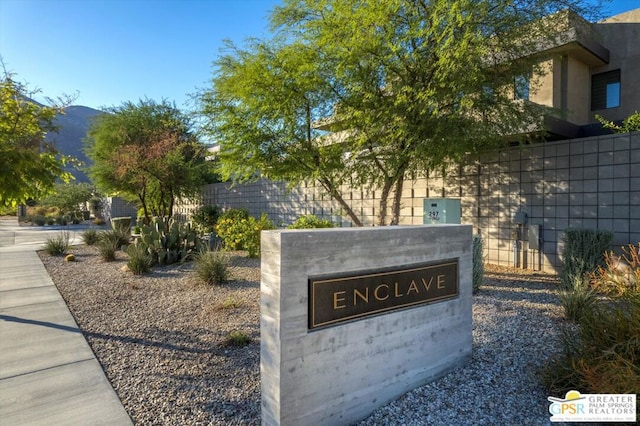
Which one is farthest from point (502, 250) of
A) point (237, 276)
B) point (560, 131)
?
point (237, 276)

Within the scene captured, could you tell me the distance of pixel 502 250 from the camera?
9766 mm

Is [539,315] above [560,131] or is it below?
below

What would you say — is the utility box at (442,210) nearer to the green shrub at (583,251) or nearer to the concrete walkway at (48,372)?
the green shrub at (583,251)

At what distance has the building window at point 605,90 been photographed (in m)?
13.7

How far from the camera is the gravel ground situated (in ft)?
10.7

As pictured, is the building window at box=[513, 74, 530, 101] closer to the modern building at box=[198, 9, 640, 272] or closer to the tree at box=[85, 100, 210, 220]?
the modern building at box=[198, 9, 640, 272]

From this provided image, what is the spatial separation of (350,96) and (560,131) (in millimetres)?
6719

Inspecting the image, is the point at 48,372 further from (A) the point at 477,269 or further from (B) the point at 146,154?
(B) the point at 146,154

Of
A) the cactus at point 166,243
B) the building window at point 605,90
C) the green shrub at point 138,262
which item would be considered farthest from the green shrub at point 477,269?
the building window at point 605,90

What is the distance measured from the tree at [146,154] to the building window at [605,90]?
15151 mm

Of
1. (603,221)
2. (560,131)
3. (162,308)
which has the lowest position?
(162,308)

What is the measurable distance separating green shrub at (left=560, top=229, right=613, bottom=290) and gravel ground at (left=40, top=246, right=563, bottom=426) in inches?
22.6

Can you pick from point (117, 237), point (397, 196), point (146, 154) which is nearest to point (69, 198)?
point (146, 154)

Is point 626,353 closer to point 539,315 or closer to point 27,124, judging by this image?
point 539,315
